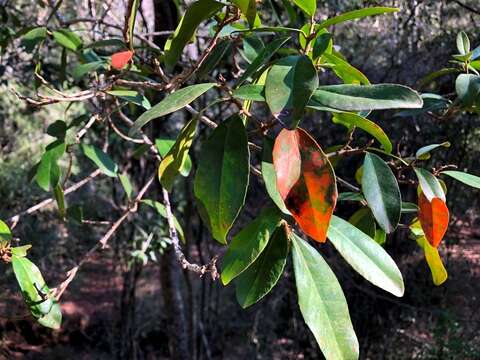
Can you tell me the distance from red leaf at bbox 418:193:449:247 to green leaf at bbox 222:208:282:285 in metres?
0.19

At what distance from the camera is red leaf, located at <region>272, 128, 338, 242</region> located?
1.40 feet

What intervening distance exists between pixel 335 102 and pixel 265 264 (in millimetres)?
182

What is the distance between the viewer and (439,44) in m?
2.37

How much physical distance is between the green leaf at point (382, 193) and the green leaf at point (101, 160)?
59 centimetres

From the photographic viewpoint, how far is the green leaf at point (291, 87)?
1.38 ft

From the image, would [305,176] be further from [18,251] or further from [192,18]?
[18,251]

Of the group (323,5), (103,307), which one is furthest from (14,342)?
(323,5)

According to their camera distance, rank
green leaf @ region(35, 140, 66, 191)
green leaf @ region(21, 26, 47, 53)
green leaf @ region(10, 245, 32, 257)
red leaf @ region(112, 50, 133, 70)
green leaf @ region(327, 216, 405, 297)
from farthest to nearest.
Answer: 1. green leaf @ region(21, 26, 47, 53)
2. green leaf @ region(35, 140, 66, 191)
3. green leaf @ region(10, 245, 32, 257)
4. red leaf @ region(112, 50, 133, 70)
5. green leaf @ region(327, 216, 405, 297)

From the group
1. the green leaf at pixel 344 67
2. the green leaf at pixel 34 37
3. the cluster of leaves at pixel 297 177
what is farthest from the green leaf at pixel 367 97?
the green leaf at pixel 34 37

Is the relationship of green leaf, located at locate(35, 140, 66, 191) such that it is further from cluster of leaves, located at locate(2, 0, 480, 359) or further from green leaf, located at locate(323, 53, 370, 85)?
green leaf, located at locate(323, 53, 370, 85)

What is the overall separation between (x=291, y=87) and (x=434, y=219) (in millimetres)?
280

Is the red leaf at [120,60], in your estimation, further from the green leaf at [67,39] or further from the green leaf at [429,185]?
the green leaf at [67,39]

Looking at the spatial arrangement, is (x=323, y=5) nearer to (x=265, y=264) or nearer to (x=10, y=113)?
(x=265, y=264)

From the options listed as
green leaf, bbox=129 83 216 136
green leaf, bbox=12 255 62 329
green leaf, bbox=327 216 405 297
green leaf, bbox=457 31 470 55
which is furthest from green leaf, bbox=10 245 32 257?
green leaf, bbox=457 31 470 55
